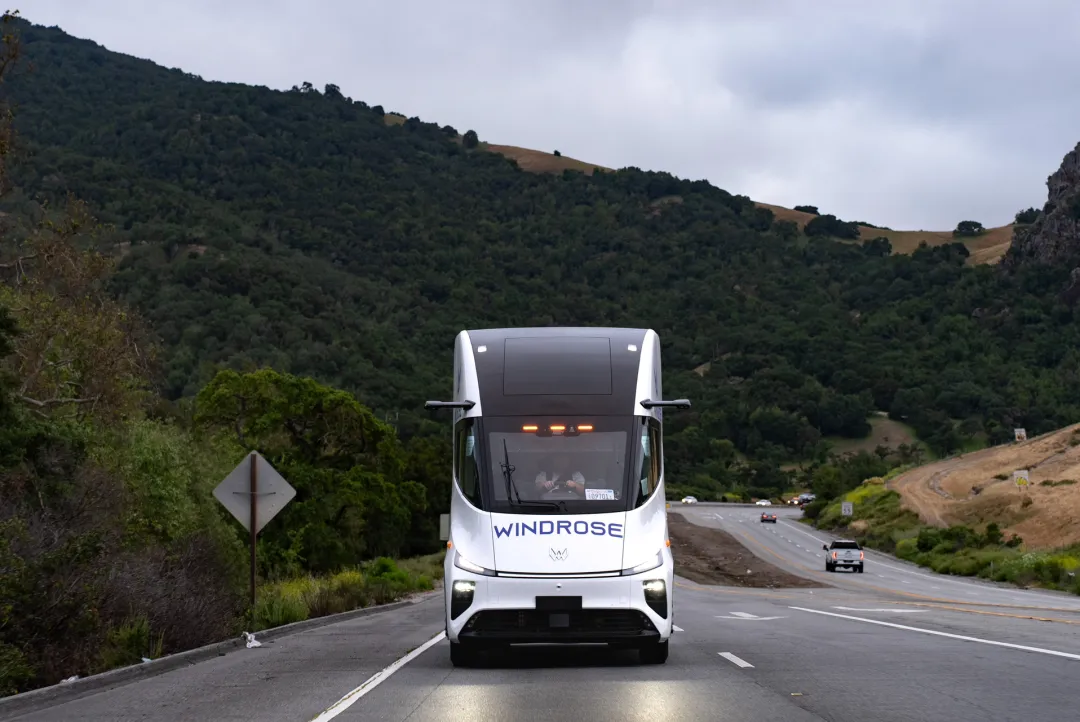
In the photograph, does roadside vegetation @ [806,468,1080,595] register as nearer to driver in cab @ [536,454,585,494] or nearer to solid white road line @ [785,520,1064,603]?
solid white road line @ [785,520,1064,603]

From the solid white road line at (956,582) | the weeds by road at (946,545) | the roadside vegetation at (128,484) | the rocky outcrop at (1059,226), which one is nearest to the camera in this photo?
the roadside vegetation at (128,484)

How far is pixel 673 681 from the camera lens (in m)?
12.3

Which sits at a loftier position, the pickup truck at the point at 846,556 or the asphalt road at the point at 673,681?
the asphalt road at the point at 673,681

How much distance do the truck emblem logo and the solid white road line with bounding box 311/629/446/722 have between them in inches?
83.9

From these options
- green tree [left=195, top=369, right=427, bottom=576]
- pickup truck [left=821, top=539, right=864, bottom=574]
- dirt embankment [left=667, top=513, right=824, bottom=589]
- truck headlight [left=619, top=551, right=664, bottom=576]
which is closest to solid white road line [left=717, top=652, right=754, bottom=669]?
truck headlight [left=619, top=551, right=664, bottom=576]

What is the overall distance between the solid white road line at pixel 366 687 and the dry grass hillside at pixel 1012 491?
2201 inches

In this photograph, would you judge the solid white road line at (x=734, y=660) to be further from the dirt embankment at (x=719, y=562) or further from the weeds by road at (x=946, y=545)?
the dirt embankment at (x=719, y=562)

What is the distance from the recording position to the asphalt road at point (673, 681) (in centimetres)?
1020

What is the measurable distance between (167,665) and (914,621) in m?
12.6

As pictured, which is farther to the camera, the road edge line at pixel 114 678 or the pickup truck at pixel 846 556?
the pickup truck at pixel 846 556

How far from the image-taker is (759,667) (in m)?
13.5

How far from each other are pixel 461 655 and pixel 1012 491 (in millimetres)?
72991

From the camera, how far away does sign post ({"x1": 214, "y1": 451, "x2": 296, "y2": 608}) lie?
20625mm

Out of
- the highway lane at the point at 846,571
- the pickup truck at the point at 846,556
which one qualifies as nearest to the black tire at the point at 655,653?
the highway lane at the point at 846,571
